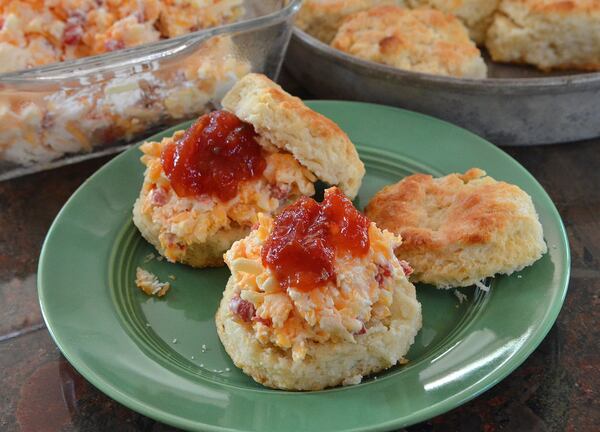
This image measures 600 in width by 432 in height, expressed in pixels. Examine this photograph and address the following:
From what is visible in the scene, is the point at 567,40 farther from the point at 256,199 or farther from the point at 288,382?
the point at 288,382

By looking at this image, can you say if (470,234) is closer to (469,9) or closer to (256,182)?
(256,182)

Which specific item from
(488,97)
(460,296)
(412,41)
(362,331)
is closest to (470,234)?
(460,296)

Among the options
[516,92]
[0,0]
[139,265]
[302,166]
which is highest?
[516,92]

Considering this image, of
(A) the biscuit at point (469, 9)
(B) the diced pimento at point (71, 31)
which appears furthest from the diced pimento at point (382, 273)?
(A) the biscuit at point (469, 9)

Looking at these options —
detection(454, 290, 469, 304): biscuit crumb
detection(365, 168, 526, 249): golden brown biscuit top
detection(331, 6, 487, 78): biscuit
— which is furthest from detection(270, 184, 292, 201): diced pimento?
detection(331, 6, 487, 78): biscuit

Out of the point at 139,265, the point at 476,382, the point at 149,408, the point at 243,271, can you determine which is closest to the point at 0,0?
the point at 139,265

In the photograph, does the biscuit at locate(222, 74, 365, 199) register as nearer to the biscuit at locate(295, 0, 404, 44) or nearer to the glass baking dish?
the glass baking dish
